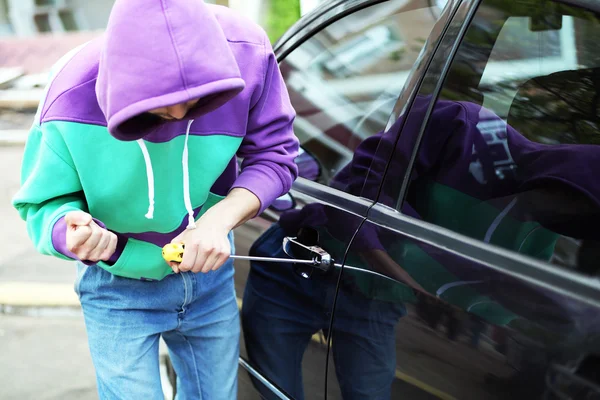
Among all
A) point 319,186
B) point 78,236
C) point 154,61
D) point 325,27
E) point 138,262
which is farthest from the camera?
point 325,27

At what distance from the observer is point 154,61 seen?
48.5 inches

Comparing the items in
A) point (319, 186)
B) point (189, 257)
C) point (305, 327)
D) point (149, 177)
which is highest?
point (149, 177)

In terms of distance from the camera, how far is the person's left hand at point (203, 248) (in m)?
1.42

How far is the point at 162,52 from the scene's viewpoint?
124cm

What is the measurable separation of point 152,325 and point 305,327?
374 millimetres

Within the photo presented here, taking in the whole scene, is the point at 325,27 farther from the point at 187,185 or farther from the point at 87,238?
the point at 87,238

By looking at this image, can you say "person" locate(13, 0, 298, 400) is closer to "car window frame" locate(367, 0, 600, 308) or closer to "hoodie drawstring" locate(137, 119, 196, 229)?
"hoodie drawstring" locate(137, 119, 196, 229)

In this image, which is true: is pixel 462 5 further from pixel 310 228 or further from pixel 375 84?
pixel 310 228

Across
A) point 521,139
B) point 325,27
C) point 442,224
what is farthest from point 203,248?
point 325,27

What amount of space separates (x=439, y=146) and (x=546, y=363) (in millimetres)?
549

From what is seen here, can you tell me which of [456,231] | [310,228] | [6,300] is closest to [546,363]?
[456,231]

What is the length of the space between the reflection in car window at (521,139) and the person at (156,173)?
0.37m

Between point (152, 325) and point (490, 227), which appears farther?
point (152, 325)

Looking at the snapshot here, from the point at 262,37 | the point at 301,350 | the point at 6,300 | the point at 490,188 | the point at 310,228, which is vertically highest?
the point at 262,37
